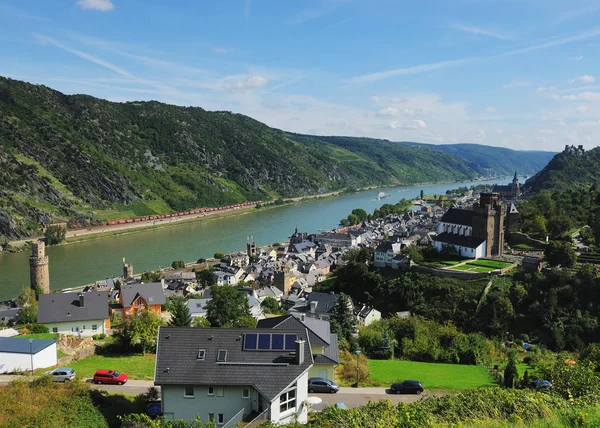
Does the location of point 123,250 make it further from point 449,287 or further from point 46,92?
point 46,92

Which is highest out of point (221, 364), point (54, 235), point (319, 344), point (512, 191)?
point (512, 191)

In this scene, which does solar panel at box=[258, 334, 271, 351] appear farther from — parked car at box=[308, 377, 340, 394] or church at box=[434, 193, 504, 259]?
church at box=[434, 193, 504, 259]

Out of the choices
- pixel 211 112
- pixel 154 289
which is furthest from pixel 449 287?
pixel 211 112

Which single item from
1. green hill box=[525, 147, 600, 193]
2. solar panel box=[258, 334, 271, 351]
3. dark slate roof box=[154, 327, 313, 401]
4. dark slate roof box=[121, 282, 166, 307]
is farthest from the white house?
green hill box=[525, 147, 600, 193]

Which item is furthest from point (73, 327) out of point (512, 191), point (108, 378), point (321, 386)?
point (512, 191)

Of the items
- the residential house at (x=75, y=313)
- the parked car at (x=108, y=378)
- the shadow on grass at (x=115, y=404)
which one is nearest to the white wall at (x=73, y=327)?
the residential house at (x=75, y=313)

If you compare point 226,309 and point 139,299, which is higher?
point 226,309

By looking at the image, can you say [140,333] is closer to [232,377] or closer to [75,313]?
[75,313]
